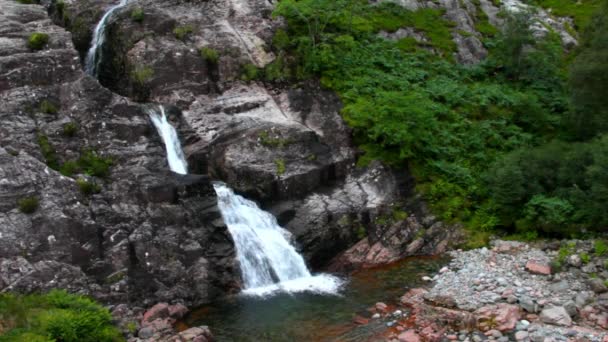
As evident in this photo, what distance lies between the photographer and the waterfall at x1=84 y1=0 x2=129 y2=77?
27.3 m

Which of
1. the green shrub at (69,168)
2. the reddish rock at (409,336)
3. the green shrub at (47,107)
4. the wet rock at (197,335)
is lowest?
the wet rock at (197,335)

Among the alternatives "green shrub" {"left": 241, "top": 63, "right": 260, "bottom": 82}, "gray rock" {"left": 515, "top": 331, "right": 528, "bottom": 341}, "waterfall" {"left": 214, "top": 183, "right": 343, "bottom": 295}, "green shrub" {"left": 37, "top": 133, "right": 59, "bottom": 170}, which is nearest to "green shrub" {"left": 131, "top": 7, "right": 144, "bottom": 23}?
"green shrub" {"left": 241, "top": 63, "right": 260, "bottom": 82}

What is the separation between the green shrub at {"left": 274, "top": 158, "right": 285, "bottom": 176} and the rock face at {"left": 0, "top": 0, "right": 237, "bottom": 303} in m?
3.32

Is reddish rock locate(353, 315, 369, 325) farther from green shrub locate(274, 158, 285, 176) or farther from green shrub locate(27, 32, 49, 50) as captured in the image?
green shrub locate(27, 32, 49, 50)

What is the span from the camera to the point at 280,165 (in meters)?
23.6

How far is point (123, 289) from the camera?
1853cm

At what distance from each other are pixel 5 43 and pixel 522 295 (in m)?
21.5

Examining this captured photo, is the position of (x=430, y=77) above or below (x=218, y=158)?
above

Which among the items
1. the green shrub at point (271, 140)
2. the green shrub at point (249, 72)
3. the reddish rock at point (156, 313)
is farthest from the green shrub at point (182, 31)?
the reddish rock at point (156, 313)

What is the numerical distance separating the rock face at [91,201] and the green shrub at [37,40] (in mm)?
225

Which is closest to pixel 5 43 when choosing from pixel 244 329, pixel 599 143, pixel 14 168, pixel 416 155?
pixel 14 168

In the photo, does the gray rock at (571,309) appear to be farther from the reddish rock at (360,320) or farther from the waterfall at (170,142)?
the waterfall at (170,142)

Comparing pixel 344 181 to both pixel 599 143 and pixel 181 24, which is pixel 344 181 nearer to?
pixel 599 143

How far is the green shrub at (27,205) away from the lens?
→ 60.3ft
